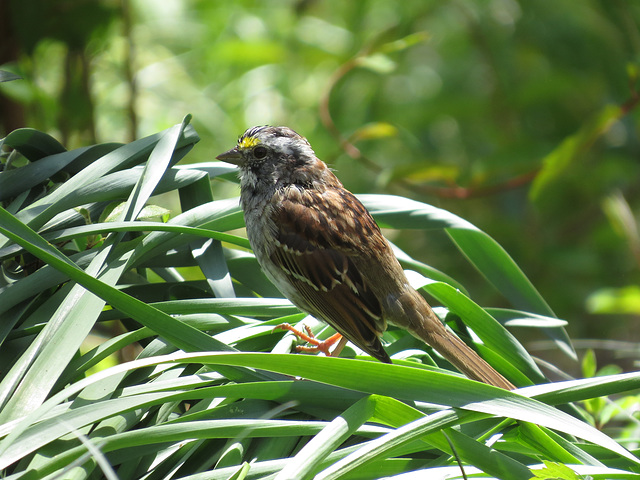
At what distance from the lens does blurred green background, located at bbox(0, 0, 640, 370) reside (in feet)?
10.4

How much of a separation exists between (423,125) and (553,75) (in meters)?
0.77

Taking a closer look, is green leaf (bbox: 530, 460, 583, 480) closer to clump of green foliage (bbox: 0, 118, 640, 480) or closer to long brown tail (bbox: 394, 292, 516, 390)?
clump of green foliage (bbox: 0, 118, 640, 480)

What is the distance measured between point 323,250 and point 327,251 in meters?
0.01

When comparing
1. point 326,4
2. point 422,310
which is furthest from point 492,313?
point 326,4

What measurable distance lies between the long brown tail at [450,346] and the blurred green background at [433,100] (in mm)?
1428

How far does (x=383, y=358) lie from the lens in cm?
143

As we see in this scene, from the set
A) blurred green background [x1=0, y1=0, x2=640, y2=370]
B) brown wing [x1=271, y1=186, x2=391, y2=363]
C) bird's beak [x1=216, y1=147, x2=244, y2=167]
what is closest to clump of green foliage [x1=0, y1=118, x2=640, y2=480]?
brown wing [x1=271, y1=186, x2=391, y2=363]

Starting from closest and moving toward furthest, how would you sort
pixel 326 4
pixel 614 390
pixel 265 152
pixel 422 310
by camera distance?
pixel 614 390
pixel 422 310
pixel 265 152
pixel 326 4

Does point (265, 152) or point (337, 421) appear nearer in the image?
point (337, 421)

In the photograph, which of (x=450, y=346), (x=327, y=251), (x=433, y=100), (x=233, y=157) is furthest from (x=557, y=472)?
(x=433, y=100)

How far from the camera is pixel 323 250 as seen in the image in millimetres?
1933

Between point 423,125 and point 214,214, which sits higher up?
point 423,125

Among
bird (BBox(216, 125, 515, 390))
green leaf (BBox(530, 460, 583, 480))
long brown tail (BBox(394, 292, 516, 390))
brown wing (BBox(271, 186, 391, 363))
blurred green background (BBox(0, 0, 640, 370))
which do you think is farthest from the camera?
blurred green background (BBox(0, 0, 640, 370))

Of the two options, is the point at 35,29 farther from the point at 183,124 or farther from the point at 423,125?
the point at 423,125
